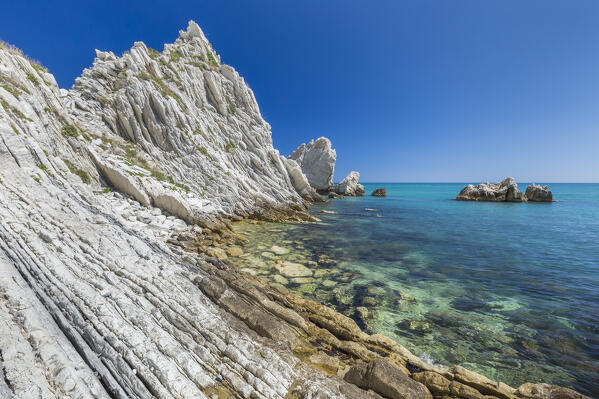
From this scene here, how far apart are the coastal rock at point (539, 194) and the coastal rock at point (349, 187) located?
52.4m

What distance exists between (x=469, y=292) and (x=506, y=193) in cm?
8162

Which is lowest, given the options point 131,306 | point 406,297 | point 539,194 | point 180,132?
point 406,297

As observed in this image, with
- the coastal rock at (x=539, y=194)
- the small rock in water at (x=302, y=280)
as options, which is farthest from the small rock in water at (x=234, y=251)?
the coastal rock at (x=539, y=194)

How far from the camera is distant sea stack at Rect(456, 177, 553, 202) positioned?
2867 inches

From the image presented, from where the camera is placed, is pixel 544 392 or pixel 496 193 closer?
pixel 544 392

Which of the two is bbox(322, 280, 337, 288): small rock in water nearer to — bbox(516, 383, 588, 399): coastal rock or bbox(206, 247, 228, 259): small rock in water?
bbox(206, 247, 228, 259): small rock in water

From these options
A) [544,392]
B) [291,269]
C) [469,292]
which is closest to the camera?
[544,392]

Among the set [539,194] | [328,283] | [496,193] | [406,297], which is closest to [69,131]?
[328,283]

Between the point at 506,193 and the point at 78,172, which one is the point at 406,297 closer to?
the point at 78,172

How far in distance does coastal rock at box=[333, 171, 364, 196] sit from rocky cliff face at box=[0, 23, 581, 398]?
7179 centimetres

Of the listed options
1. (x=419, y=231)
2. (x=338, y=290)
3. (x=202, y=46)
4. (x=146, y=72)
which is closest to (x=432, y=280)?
(x=338, y=290)

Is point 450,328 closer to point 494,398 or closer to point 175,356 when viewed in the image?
point 494,398

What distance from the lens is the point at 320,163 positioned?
259 ft

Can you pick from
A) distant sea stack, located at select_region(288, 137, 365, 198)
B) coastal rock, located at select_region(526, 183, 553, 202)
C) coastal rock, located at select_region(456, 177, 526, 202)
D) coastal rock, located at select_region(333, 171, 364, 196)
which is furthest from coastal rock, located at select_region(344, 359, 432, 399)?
coastal rock, located at select_region(526, 183, 553, 202)
